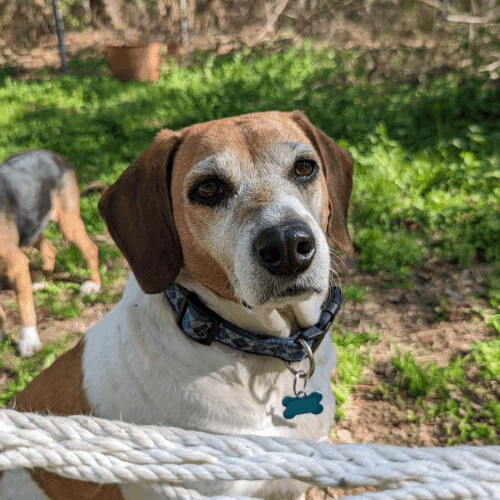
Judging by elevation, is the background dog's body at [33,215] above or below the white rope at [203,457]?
below

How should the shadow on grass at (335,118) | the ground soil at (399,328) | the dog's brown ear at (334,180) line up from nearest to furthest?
the dog's brown ear at (334,180), the ground soil at (399,328), the shadow on grass at (335,118)

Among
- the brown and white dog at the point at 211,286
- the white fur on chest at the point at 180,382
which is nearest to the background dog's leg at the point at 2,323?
the brown and white dog at the point at 211,286

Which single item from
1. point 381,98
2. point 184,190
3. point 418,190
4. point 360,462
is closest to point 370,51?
point 381,98

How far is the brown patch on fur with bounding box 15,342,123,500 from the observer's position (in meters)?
1.98

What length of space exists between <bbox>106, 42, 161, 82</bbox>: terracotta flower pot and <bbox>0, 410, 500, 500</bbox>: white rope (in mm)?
9469

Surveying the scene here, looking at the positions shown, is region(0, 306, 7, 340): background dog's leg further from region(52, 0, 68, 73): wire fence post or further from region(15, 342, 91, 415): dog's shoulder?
region(52, 0, 68, 73): wire fence post

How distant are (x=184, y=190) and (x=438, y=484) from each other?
1.49 meters

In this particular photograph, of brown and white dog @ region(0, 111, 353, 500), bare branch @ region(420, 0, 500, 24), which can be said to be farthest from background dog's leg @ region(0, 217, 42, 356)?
bare branch @ region(420, 0, 500, 24)

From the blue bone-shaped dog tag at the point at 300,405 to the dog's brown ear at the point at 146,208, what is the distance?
0.65 meters

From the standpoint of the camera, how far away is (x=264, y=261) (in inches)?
71.8

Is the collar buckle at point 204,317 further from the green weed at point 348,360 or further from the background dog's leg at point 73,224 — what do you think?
the background dog's leg at point 73,224

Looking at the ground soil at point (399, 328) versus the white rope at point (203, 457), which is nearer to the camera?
the white rope at point (203, 457)

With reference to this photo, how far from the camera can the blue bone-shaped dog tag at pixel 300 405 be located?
1909 millimetres

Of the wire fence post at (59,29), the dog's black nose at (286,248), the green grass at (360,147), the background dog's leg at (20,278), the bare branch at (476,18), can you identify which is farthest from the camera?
the wire fence post at (59,29)
